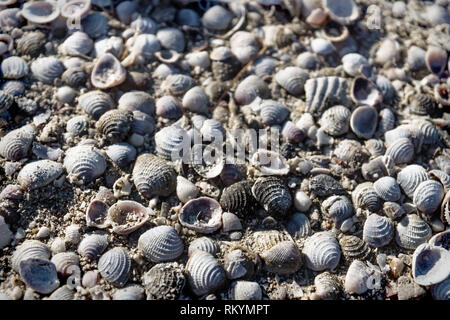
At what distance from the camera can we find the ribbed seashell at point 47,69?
336 centimetres

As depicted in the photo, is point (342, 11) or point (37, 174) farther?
point (342, 11)

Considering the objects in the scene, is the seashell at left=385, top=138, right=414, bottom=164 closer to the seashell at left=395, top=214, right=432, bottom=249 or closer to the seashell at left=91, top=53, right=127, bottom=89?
the seashell at left=395, top=214, right=432, bottom=249

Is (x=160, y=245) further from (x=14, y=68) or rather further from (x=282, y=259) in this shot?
(x=14, y=68)

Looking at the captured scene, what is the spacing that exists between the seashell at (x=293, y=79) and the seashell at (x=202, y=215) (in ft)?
4.15

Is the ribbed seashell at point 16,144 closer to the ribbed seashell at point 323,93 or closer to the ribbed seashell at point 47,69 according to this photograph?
the ribbed seashell at point 47,69

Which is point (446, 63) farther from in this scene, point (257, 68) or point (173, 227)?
point (173, 227)

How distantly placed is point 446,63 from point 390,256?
80.7 inches

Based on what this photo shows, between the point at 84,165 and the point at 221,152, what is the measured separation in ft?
3.29

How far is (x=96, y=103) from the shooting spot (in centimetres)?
316

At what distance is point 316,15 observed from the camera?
12.5ft

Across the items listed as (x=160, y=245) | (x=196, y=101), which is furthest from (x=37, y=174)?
(x=196, y=101)

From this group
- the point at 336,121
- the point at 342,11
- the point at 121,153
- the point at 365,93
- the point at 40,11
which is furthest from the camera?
the point at 342,11

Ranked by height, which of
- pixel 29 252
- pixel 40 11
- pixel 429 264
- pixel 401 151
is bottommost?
pixel 429 264
